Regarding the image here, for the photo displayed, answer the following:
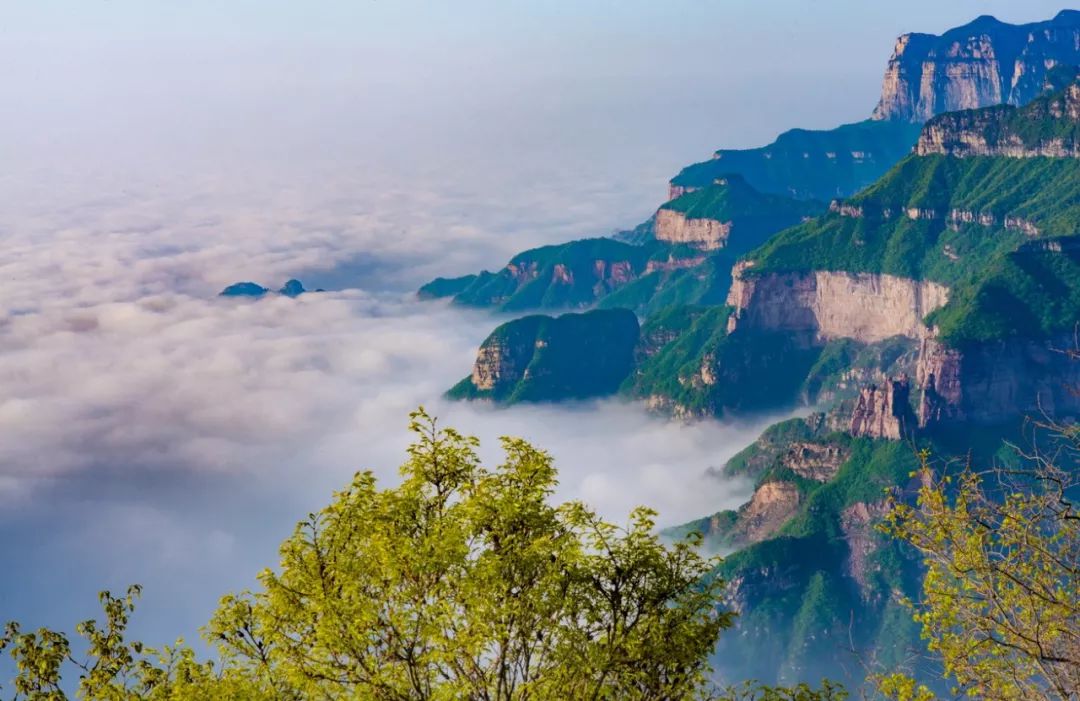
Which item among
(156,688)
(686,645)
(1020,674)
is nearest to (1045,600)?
(1020,674)

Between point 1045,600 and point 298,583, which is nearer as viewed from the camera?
point 1045,600

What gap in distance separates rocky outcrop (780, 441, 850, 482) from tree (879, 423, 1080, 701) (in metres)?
162

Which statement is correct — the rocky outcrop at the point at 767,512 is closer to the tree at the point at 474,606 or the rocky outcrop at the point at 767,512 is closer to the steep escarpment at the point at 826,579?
the steep escarpment at the point at 826,579

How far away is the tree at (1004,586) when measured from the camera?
21.3 m

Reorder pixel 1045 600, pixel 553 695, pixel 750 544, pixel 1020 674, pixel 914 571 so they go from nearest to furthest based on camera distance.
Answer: pixel 1045 600
pixel 1020 674
pixel 553 695
pixel 914 571
pixel 750 544

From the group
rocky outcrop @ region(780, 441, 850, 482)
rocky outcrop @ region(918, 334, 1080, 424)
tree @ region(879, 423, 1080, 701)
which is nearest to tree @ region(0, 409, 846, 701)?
tree @ region(879, 423, 1080, 701)

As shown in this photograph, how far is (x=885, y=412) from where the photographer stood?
178 metres

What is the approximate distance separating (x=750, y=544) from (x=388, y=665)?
16501 centimetres

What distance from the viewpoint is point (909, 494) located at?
170 m

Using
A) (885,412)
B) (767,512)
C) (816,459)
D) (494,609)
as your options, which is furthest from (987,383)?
Result: (494,609)

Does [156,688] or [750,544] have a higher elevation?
[156,688]

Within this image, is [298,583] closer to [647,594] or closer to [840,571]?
[647,594]

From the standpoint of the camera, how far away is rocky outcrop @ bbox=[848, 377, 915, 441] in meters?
176

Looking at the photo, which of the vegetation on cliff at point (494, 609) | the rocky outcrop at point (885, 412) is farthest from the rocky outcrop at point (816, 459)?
the vegetation on cliff at point (494, 609)
